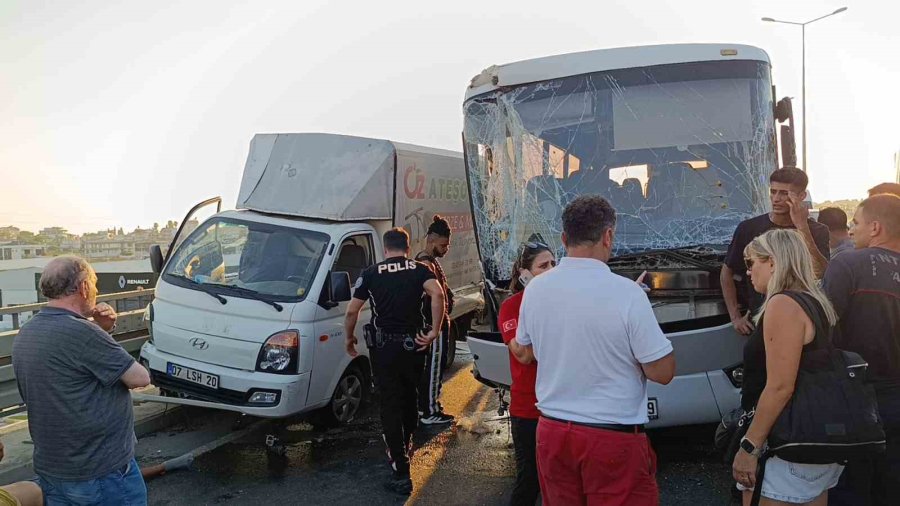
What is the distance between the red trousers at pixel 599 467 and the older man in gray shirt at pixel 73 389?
1.88m

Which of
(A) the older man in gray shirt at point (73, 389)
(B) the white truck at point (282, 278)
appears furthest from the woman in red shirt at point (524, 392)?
(B) the white truck at point (282, 278)

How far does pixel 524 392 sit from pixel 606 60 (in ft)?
10.1

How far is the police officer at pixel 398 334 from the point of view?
480 centimetres

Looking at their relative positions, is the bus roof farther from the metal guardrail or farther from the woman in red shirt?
the metal guardrail

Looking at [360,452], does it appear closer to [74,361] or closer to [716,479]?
[716,479]

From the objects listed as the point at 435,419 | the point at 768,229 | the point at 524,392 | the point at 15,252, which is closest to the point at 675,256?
the point at 768,229

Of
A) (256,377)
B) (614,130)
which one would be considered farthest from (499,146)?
(256,377)

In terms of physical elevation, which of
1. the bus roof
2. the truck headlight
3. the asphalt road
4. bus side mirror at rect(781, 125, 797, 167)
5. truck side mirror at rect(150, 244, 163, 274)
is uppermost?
the bus roof

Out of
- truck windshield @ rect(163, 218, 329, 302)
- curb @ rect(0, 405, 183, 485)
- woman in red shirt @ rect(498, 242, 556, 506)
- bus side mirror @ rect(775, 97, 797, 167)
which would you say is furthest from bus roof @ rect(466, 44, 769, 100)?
curb @ rect(0, 405, 183, 485)

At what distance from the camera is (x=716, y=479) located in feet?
16.1

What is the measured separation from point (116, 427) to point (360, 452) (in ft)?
9.64

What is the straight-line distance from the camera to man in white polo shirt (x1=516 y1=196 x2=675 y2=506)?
2498 millimetres

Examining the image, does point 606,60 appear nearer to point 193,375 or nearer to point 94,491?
point 193,375

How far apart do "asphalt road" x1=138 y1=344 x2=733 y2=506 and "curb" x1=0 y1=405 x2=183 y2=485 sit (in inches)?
3.9
